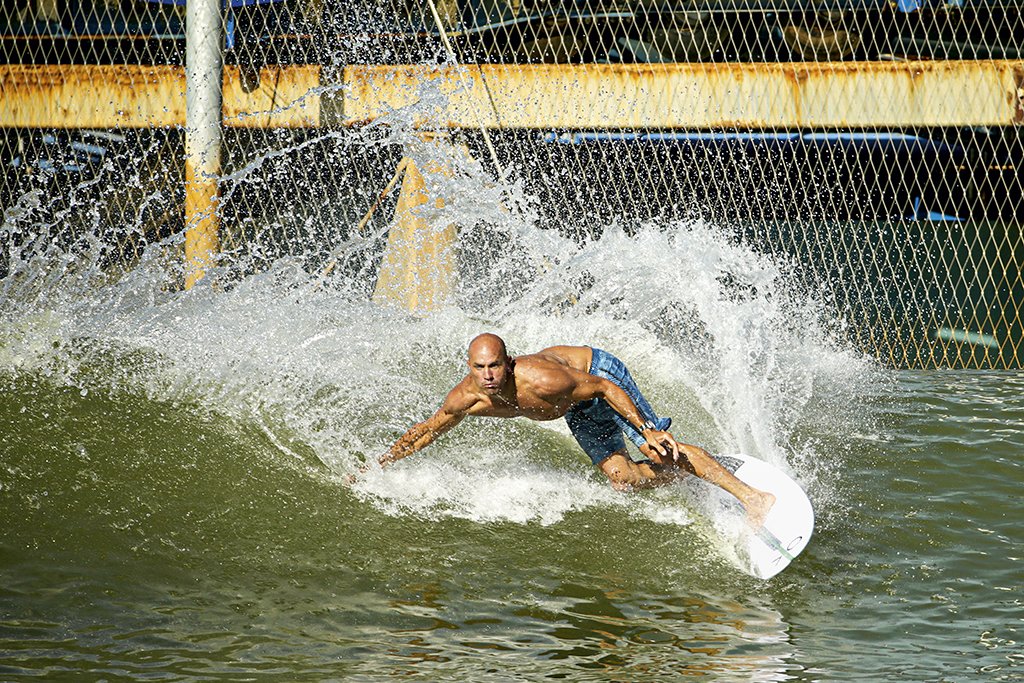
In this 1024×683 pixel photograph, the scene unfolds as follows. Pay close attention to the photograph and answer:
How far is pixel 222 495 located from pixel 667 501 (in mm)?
2496

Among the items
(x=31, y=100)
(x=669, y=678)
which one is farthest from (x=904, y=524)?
(x=31, y=100)

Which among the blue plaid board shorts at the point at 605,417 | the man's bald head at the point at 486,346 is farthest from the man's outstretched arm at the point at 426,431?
the blue plaid board shorts at the point at 605,417

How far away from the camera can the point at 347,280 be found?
980 centimetres

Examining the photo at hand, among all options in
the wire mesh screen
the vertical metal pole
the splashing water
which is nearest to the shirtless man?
the splashing water

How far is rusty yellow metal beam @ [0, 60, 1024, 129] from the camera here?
9719mm

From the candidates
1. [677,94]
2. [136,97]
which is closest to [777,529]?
[677,94]

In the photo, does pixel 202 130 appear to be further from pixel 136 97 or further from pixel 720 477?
pixel 720 477

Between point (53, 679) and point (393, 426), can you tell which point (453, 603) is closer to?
point (53, 679)

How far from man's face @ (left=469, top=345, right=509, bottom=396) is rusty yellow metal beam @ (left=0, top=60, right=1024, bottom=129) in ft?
13.9

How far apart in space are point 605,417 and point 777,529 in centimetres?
126

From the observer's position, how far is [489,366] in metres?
5.86

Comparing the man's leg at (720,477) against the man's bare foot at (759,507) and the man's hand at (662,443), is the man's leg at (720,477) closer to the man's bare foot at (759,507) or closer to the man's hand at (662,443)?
the man's bare foot at (759,507)

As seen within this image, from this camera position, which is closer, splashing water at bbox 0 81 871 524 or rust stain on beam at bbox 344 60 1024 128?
splashing water at bbox 0 81 871 524

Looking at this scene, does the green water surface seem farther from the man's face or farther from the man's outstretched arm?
the man's face
